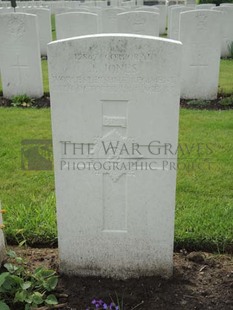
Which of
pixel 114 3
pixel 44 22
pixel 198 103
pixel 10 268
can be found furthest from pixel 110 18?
pixel 114 3

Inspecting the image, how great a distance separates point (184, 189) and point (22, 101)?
12.7ft

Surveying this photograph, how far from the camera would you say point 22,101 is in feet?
21.8

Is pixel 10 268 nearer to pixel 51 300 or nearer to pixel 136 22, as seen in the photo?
pixel 51 300

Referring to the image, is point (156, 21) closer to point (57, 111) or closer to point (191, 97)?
point (191, 97)

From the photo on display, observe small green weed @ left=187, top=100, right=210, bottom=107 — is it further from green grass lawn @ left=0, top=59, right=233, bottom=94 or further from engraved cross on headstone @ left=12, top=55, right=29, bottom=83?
engraved cross on headstone @ left=12, top=55, right=29, bottom=83

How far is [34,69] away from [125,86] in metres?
4.97

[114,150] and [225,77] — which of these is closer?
[114,150]

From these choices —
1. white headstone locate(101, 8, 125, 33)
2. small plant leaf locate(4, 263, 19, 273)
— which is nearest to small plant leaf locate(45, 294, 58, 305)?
small plant leaf locate(4, 263, 19, 273)

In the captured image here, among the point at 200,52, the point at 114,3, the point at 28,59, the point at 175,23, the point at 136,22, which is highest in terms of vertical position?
the point at 114,3

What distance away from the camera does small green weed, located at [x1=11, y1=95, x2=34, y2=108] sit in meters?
6.56

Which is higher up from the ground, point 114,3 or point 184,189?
point 114,3

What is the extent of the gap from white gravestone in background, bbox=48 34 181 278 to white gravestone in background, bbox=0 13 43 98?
15.4 ft

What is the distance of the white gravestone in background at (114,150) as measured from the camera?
2.16 meters

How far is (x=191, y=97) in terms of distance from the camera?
6906mm
